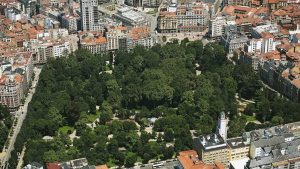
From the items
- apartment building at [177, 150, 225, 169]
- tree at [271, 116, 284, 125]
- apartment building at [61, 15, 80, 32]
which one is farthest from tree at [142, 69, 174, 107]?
apartment building at [61, 15, 80, 32]

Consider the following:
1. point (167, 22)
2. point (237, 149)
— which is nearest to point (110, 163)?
point (237, 149)

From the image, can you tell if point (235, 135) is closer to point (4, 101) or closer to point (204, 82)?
point (204, 82)

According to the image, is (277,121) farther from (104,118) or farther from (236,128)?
(104,118)

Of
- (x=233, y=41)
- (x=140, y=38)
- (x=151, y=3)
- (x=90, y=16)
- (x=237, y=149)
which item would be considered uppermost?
(x=151, y=3)

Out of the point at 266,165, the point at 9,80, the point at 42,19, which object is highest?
the point at 42,19

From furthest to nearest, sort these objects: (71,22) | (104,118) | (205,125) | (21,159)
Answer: (71,22) → (104,118) → (205,125) → (21,159)

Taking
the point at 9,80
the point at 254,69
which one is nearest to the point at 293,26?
the point at 254,69

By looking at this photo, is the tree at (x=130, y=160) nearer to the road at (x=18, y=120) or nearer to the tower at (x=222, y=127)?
the tower at (x=222, y=127)

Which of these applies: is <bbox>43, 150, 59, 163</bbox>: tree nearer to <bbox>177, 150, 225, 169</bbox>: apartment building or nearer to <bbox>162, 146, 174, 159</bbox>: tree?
<bbox>162, 146, 174, 159</bbox>: tree

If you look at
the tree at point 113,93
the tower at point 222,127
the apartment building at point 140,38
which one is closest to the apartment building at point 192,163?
the tower at point 222,127
